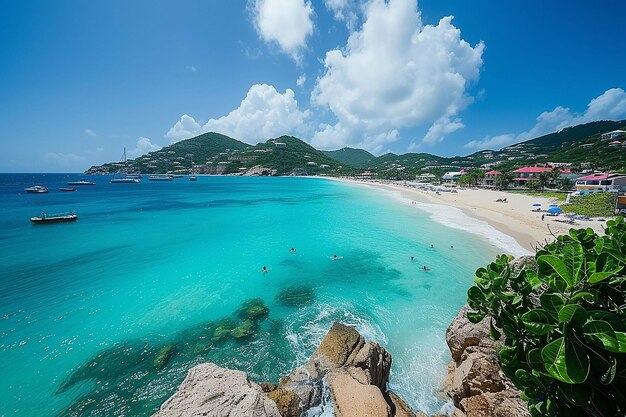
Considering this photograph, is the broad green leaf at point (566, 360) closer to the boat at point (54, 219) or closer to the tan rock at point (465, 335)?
the tan rock at point (465, 335)

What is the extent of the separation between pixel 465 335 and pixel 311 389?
596cm

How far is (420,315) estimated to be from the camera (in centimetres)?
1491

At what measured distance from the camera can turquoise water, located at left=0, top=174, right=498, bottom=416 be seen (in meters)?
10.4

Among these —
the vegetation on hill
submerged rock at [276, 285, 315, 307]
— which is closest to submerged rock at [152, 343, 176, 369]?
submerged rock at [276, 285, 315, 307]

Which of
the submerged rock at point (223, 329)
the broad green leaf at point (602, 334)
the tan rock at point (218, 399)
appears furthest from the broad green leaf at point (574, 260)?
the submerged rock at point (223, 329)

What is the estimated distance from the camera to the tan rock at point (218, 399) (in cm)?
535

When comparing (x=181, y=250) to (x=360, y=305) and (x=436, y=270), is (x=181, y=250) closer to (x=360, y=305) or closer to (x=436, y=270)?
(x=360, y=305)

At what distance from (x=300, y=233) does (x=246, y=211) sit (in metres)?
21.1

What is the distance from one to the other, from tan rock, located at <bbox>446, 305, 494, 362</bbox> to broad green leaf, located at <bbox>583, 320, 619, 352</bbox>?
7.73 m

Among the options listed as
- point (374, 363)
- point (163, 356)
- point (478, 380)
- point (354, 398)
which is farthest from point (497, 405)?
point (163, 356)

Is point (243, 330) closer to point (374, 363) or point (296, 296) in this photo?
point (296, 296)

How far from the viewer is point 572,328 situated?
8.14 ft

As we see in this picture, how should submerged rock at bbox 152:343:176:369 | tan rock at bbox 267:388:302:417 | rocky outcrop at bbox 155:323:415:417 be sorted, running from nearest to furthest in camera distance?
rocky outcrop at bbox 155:323:415:417
tan rock at bbox 267:388:302:417
submerged rock at bbox 152:343:176:369

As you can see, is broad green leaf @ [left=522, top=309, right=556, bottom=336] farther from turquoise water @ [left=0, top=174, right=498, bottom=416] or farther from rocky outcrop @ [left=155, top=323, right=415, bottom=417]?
turquoise water @ [left=0, top=174, right=498, bottom=416]
